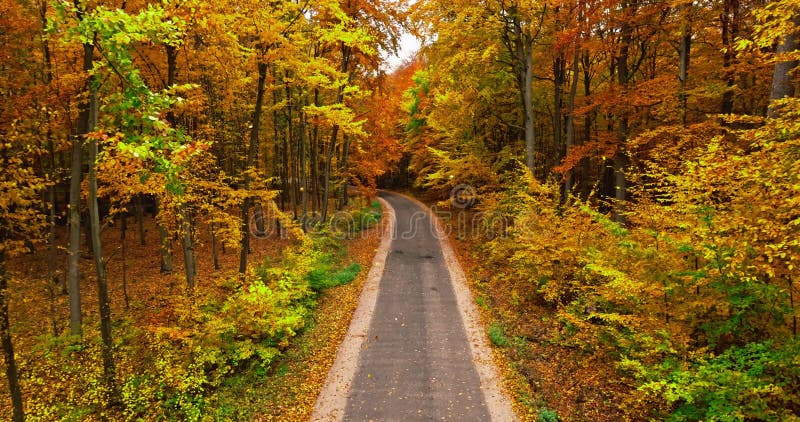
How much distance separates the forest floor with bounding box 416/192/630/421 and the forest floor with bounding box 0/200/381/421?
14.9 ft

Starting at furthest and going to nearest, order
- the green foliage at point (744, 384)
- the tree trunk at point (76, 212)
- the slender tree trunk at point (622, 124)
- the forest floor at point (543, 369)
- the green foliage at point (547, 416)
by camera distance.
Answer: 1. the slender tree trunk at point (622, 124)
2. the tree trunk at point (76, 212)
3. the forest floor at point (543, 369)
4. the green foliage at point (547, 416)
5. the green foliage at point (744, 384)

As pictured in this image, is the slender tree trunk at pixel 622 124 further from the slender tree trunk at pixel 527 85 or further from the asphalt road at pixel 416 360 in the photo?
the asphalt road at pixel 416 360

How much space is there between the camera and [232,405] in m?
8.03

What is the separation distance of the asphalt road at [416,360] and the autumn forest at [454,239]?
100 cm

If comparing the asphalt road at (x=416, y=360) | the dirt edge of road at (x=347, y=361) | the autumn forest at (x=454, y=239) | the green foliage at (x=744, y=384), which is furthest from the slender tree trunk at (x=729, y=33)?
the dirt edge of road at (x=347, y=361)

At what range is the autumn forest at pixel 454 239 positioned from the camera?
17.7 ft

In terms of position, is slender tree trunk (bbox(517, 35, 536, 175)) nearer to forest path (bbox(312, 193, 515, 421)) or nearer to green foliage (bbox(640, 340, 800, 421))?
forest path (bbox(312, 193, 515, 421))

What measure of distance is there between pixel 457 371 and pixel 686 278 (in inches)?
207

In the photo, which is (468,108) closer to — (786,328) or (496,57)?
(496,57)

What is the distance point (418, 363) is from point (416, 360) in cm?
14

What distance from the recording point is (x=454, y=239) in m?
22.4

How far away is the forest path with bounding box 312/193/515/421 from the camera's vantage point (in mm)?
7984

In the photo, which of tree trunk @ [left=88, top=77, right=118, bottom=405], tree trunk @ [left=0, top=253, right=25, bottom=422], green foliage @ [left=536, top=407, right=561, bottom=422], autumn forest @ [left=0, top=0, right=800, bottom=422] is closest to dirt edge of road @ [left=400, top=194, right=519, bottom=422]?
autumn forest @ [left=0, top=0, right=800, bottom=422]

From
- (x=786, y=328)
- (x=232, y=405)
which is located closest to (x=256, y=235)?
(x=232, y=405)
